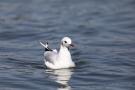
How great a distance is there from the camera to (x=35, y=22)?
20109mm

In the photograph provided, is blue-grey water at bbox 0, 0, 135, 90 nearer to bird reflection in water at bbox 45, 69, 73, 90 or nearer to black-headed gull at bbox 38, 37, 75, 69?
bird reflection in water at bbox 45, 69, 73, 90

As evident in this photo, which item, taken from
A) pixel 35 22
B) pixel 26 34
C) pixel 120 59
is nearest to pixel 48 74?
pixel 120 59

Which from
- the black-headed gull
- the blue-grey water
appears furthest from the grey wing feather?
the blue-grey water

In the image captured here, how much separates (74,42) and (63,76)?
487 cm

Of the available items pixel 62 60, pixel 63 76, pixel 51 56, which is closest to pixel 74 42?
pixel 51 56

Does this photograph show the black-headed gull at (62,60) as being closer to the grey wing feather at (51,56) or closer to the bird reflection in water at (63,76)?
the grey wing feather at (51,56)

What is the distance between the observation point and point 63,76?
11.6 m

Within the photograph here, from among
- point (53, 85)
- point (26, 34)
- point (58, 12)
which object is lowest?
point (53, 85)

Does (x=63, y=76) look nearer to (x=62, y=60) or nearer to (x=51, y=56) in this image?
(x=62, y=60)

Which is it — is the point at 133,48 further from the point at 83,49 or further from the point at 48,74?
the point at 48,74

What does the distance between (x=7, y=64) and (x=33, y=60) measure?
983 millimetres

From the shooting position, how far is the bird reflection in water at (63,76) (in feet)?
34.7

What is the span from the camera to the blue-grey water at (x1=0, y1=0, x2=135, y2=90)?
1117 cm

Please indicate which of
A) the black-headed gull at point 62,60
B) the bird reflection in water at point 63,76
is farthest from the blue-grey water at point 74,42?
the black-headed gull at point 62,60
